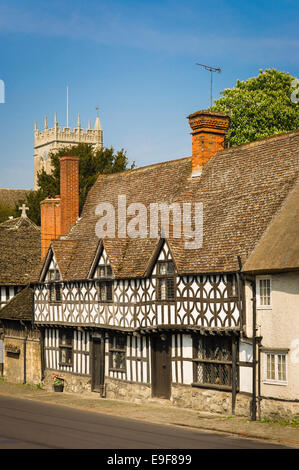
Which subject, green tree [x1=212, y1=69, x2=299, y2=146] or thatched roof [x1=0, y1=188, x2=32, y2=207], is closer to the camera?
green tree [x1=212, y1=69, x2=299, y2=146]

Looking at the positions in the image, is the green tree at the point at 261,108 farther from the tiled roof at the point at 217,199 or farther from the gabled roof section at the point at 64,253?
the gabled roof section at the point at 64,253

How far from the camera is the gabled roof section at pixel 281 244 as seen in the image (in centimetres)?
2144

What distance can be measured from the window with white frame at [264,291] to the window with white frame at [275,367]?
143 cm

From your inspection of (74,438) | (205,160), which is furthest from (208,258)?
(74,438)

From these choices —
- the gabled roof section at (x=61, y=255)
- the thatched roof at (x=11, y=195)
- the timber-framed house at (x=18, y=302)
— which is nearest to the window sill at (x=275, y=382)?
the gabled roof section at (x=61, y=255)

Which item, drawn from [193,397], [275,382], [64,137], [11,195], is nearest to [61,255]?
[193,397]

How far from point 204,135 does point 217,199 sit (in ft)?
11.7

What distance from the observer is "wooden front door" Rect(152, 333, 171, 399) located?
26500 millimetres

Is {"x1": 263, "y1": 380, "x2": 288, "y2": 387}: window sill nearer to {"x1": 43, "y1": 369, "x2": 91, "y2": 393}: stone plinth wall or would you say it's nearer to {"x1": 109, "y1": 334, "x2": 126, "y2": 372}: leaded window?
{"x1": 109, "y1": 334, "x2": 126, "y2": 372}: leaded window

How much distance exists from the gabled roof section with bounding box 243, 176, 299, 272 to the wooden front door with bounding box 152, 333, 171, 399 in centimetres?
530

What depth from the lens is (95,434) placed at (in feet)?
62.3

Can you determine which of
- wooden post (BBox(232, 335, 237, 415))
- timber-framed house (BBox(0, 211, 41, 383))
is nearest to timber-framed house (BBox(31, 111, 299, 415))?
wooden post (BBox(232, 335, 237, 415))

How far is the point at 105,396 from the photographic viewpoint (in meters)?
29.5
